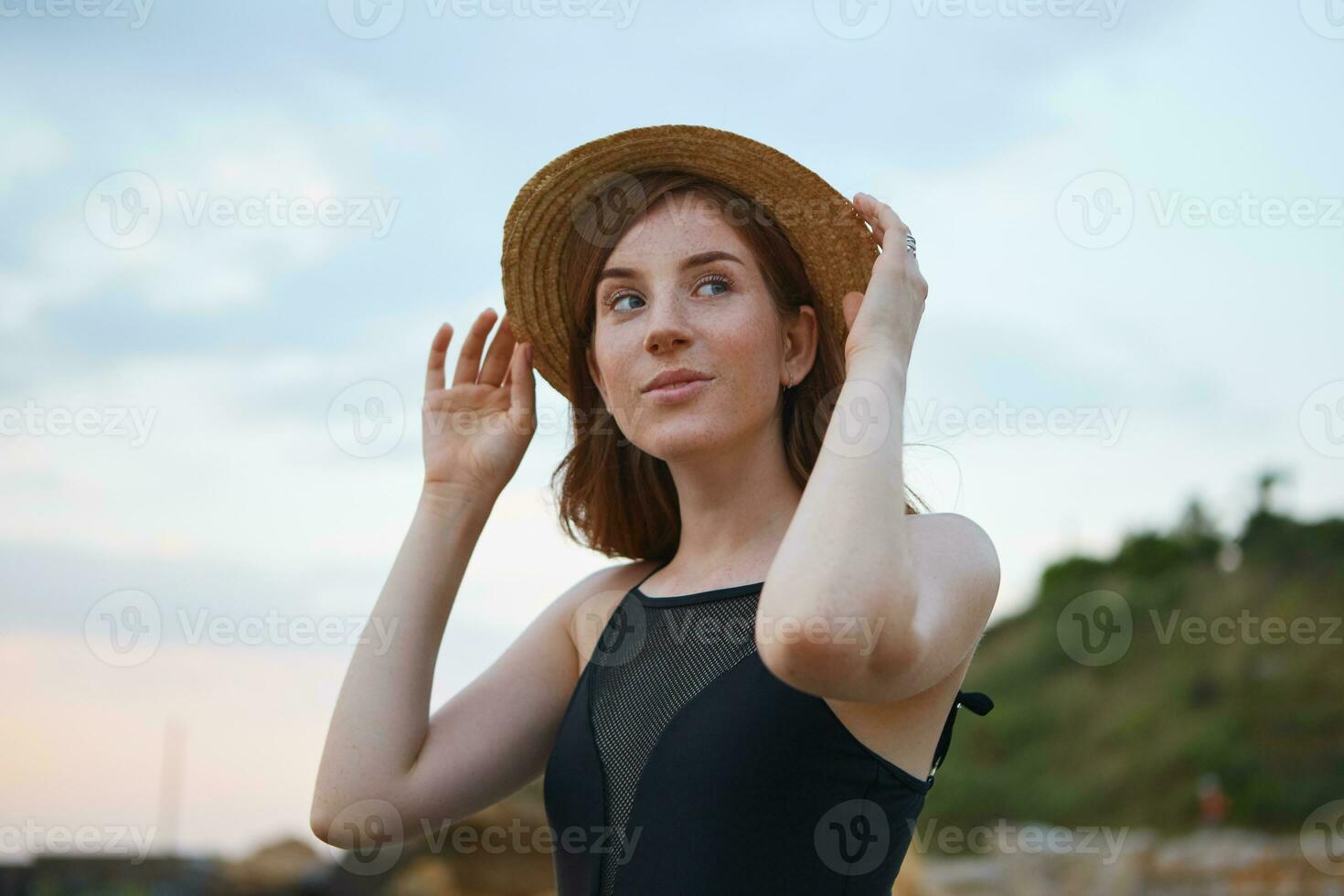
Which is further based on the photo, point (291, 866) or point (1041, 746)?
point (1041, 746)

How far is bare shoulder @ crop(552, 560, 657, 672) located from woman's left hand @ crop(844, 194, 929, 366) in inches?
→ 27.1

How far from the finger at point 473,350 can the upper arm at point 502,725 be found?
1.53ft

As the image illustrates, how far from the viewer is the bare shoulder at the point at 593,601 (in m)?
2.22

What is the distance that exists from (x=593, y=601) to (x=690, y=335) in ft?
1.95

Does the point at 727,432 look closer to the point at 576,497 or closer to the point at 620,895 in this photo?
the point at 576,497

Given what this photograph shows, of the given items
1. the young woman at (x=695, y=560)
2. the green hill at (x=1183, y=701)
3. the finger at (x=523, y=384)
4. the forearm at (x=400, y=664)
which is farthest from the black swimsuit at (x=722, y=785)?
the green hill at (x=1183, y=701)

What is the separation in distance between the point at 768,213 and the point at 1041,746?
12278 millimetres

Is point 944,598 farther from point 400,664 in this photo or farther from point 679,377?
point 400,664

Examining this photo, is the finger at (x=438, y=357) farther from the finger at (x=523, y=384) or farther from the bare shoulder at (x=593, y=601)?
the bare shoulder at (x=593, y=601)

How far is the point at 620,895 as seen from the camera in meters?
1.82

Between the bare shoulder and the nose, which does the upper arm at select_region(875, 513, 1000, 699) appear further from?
the bare shoulder

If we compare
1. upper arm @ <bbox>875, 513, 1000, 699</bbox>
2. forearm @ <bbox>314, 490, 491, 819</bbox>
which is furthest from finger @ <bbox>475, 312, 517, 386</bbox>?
upper arm @ <bbox>875, 513, 1000, 699</bbox>

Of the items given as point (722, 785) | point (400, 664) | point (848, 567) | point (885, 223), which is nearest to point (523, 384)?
point (400, 664)

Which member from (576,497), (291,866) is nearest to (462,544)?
(576,497)
